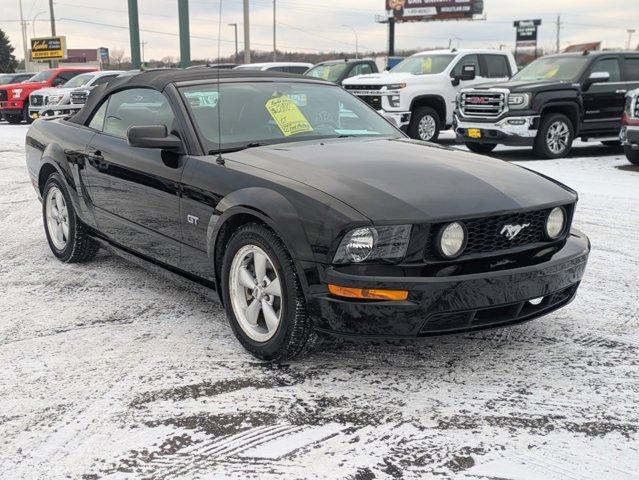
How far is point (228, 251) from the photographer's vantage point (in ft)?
12.9

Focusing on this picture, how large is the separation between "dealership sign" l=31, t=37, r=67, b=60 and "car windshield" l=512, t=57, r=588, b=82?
1742 inches

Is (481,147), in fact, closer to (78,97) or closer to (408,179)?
(408,179)

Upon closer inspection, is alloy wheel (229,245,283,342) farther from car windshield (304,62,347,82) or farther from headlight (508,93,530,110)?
car windshield (304,62,347,82)

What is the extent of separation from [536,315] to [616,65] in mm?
11707

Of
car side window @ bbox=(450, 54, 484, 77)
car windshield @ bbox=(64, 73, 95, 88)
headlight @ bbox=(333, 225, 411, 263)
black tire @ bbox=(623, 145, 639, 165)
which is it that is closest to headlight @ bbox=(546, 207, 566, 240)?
headlight @ bbox=(333, 225, 411, 263)

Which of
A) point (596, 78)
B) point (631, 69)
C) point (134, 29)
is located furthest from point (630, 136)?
point (134, 29)

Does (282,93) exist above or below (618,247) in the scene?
above

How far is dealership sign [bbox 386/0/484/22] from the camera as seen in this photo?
203 feet

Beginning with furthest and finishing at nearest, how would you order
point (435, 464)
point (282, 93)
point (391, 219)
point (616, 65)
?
point (616, 65) < point (282, 93) < point (391, 219) < point (435, 464)

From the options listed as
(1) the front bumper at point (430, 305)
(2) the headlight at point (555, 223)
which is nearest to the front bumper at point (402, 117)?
(2) the headlight at point (555, 223)

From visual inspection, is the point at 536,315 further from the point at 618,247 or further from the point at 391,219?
the point at 618,247

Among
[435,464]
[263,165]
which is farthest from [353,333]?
[263,165]

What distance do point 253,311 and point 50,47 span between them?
53.2 meters

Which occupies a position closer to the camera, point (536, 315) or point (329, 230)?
point (329, 230)
